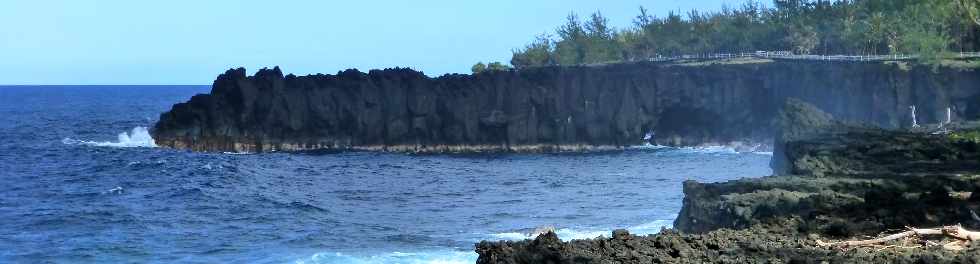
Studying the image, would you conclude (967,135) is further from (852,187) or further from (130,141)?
(130,141)

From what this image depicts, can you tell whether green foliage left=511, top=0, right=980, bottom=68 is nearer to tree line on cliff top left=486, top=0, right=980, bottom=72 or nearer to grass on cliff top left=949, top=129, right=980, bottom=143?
tree line on cliff top left=486, top=0, right=980, bottom=72

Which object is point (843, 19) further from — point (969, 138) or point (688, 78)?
point (969, 138)

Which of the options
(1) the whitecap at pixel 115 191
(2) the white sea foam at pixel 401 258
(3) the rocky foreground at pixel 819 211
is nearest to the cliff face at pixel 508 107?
(1) the whitecap at pixel 115 191

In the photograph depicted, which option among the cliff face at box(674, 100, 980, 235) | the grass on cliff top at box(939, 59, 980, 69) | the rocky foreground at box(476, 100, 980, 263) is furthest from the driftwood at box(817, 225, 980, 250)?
the grass on cliff top at box(939, 59, 980, 69)

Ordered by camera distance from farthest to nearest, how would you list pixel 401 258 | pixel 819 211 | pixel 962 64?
1. pixel 962 64
2. pixel 401 258
3. pixel 819 211

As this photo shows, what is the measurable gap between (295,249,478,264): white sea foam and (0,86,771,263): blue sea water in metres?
0.09

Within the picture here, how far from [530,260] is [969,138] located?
87.0 feet

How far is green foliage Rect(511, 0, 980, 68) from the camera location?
92125mm

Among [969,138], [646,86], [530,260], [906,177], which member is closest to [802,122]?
[969,138]

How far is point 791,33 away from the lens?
403 feet

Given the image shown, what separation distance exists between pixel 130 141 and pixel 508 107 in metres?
26.8

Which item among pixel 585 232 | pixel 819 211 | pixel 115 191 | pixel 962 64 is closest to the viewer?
pixel 819 211

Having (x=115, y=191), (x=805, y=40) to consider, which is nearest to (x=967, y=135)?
(x=115, y=191)

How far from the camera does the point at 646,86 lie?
98250 millimetres
